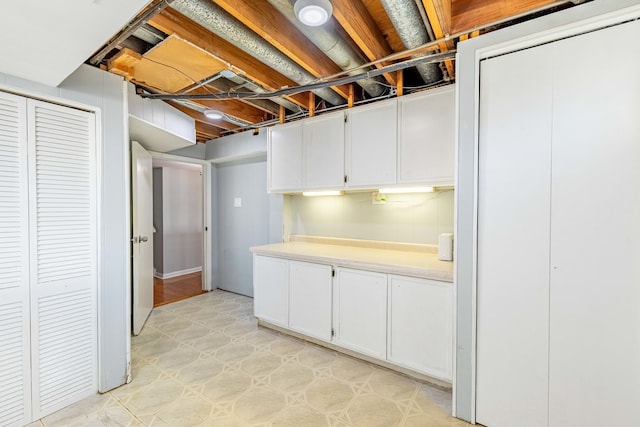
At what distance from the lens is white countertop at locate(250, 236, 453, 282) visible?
6.98 ft

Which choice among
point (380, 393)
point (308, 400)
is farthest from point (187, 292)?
point (380, 393)

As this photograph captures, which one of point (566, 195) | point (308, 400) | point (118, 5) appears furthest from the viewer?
point (308, 400)

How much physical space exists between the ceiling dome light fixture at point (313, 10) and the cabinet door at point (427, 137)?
123cm

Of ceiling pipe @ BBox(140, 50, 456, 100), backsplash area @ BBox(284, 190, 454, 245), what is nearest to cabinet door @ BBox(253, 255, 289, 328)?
backsplash area @ BBox(284, 190, 454, 245)

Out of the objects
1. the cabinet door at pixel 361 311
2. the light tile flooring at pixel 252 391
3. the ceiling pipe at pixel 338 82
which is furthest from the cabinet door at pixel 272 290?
the ceiling pipe at pixel 338 82

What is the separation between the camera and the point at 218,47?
6.55 ft

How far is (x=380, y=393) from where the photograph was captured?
206cm

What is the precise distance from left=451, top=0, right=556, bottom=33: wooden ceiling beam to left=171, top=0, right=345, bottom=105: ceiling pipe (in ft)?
3.62

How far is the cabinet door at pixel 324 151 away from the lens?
281 cm

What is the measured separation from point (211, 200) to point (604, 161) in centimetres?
455

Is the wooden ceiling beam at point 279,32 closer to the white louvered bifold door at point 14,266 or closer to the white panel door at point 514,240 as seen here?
the white panel door at point 514,240

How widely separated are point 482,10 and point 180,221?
225 inches

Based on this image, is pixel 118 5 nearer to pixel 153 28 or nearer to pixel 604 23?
pixel 153 28

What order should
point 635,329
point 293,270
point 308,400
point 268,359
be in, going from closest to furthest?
point 635,329 → point 308,400 → point 268,359 → point 293,270
